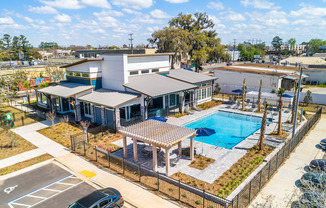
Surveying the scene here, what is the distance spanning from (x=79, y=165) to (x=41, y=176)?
114 inches

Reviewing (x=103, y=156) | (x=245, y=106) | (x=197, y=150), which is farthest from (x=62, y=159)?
(x=245, y=106)

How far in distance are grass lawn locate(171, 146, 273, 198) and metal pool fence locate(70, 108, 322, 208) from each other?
45.3 inches

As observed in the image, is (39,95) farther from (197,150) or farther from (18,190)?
(197,150)

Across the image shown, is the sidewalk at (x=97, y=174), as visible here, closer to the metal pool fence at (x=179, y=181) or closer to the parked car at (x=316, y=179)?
the metal pool fence at (x=179, y=181)

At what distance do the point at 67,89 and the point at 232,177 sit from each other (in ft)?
80.6

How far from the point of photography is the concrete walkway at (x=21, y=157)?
2006cm

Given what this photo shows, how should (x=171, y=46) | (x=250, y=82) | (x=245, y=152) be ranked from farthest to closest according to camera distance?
(x=171, y=46)
(x=250, y=82)
(x=245, y=152)

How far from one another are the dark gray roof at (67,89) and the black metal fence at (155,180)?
931cm

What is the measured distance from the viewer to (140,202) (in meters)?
14.4

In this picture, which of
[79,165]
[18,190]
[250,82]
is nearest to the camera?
[18,190]

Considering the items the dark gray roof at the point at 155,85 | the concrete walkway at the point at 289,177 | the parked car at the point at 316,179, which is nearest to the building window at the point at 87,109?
the dark gray roof at the point at 155,85

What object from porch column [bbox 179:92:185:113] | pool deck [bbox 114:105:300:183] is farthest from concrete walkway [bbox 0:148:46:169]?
porch column [bbox 179:92:185:113]

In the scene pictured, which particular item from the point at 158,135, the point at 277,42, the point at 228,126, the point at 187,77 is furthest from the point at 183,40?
the point at 277,42

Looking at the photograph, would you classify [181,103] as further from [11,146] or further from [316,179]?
[11,146]
